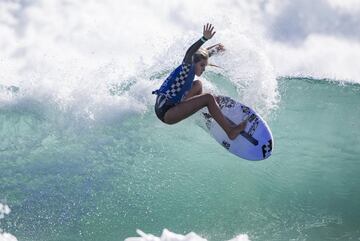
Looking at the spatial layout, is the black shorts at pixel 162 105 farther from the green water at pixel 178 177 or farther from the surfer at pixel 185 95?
the green water at pixel 178 177

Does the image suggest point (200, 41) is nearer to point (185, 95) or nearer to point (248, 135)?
point (185, 95)

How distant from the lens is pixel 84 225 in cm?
891

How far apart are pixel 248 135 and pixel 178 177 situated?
2.86 meters

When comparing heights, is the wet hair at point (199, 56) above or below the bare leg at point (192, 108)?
above

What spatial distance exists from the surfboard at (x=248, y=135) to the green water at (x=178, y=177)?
1.63 metres

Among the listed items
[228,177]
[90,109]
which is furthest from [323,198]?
[90,109]

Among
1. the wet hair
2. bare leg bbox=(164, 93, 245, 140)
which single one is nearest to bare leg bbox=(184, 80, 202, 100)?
bare leg bbox=(164, 93, 245, 140)

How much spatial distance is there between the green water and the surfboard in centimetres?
163

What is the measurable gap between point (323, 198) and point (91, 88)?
5669 millimetres

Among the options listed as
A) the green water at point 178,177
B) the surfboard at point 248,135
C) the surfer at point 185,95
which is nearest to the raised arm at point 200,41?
the surfer at point 185,95

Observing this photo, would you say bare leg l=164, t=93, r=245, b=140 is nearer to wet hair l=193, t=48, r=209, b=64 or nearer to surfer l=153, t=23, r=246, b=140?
surfer l=153, t=23, r=246, b=140

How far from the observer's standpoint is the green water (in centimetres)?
891

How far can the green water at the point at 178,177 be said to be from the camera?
8914 millimetres

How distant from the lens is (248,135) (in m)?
7.50
